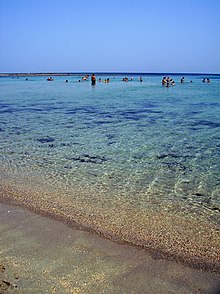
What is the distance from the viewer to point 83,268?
3912 millimetres

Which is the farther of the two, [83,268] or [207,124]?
[207,124]

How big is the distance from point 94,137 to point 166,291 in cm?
957

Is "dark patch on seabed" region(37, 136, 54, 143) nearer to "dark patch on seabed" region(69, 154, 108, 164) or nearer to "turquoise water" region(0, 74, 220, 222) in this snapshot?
"turquoise water" region(0, 74, 220, 222)

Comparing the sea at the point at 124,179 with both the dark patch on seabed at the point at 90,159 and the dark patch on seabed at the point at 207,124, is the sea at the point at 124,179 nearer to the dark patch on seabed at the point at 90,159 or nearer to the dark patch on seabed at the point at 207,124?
the dark patch on seabed at the point at 90,159

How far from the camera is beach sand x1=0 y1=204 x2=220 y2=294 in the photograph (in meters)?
3.54

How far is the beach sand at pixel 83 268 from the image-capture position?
3.54m

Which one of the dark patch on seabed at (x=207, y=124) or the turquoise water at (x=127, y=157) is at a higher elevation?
the turquoise water at (x=127, y=157)

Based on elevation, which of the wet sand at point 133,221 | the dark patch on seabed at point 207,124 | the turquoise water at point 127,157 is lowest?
the dark patch on seabed at point 207,124

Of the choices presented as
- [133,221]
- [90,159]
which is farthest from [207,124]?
[133,221]

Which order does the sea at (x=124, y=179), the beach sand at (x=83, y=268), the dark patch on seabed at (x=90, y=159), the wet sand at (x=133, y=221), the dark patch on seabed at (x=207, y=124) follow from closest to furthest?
the beach sand at (x=83, y=268)
the wet sand at (x=133, y=221)
the sea at (x=124, y=179)
the dark patch on seabed at (x=90, y=159)
the dark patch on seabed at (x=207, y=124)

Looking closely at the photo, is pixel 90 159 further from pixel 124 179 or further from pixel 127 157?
pixel 124 179

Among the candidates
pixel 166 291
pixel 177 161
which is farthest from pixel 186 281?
pixel 177 161

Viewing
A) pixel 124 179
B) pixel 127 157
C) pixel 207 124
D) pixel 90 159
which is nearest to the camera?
pixel 124 179

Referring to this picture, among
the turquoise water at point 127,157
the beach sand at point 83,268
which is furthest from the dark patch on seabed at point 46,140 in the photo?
the beach sand at point 83,268
